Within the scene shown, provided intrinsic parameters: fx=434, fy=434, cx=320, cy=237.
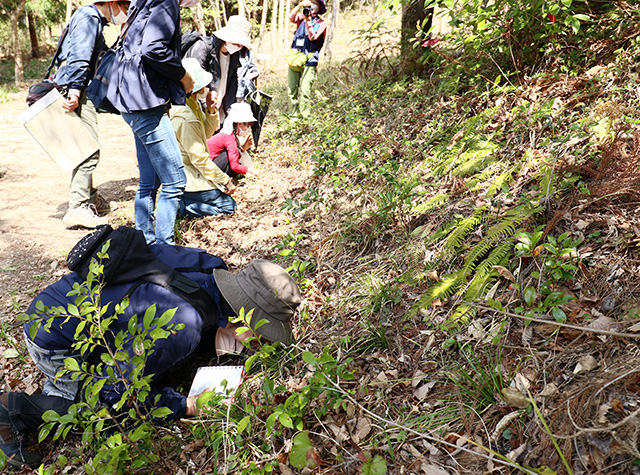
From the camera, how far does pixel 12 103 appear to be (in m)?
13.1

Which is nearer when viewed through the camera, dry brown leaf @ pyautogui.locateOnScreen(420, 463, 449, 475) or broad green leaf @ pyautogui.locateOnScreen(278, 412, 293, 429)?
dry brown leaf @ pyautogui.locateOnScreen(420, 463, 449, 475)

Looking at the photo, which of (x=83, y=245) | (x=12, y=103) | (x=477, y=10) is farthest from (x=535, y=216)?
(x=12, y=103)

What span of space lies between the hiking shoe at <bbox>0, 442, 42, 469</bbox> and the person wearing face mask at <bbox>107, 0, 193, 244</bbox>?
6.68 ft

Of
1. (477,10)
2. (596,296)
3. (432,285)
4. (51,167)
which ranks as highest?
(477,10)

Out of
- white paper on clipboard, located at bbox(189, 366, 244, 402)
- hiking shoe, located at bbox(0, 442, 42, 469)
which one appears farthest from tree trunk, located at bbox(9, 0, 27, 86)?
white paper on clipboard, located at bbox(189, 366, 244, 402)

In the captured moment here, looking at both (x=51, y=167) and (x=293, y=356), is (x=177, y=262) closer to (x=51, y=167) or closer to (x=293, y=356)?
(x=293, y=356)

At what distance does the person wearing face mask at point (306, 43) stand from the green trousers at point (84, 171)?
3.36 metres

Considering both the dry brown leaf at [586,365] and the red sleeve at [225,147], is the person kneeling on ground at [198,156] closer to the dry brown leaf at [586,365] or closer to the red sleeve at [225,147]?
the red sleeve at [225,147]

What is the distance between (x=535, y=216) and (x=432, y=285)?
78 cm

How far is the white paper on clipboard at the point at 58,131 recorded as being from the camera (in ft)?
14.7

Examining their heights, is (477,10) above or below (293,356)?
above

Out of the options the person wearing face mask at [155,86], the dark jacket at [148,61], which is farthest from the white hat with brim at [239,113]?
the dark jacket at [148,61]

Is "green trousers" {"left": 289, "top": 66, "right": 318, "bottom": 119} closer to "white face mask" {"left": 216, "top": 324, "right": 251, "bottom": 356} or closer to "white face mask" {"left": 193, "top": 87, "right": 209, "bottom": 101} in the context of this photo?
"white face mask" {"left": 193, "top": 87, "right": 209, "bottom": 101}

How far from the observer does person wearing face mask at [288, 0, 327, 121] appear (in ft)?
23.8
